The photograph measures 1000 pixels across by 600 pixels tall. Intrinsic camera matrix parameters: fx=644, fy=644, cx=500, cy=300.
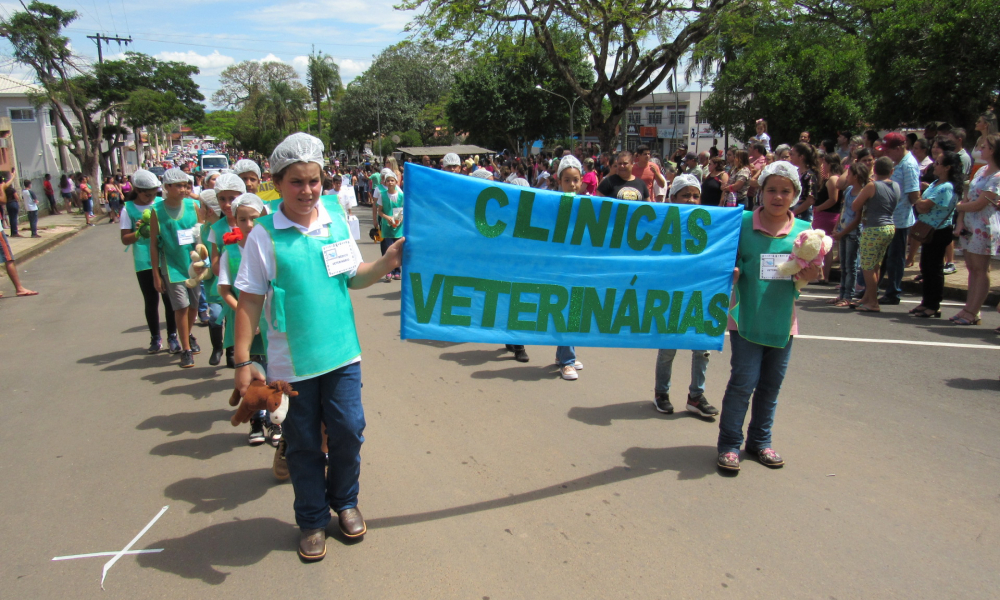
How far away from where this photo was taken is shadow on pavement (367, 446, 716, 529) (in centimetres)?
351

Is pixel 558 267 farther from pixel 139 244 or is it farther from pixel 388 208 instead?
pixel 388 208

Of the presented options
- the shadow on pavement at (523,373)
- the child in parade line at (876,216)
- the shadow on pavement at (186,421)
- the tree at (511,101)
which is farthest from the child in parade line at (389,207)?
the tree at (511,101)

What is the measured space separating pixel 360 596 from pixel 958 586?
8.70 ft

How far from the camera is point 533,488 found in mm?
3799

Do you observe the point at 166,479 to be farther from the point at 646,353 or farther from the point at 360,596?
the point at 646,353

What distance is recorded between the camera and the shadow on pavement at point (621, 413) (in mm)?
4824

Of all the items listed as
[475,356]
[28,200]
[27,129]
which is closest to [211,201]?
[475,356]

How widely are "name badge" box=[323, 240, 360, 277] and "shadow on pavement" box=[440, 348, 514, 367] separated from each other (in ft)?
10.7

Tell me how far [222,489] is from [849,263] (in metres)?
7.96

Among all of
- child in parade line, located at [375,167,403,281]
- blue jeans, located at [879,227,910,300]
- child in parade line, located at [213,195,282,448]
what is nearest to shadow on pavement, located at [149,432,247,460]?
child in parade line, located at [213,195,282,448]

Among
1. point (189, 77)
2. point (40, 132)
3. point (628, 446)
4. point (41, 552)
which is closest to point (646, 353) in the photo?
point (628, 446)

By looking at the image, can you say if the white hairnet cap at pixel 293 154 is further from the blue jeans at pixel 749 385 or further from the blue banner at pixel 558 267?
the blue jeans at pixel 749 385

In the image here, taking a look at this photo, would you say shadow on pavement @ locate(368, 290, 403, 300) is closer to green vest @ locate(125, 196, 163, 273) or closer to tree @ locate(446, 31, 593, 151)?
green vest @ locate(125, 196, 163, 273)

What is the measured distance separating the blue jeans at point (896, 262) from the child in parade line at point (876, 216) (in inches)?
11.3
